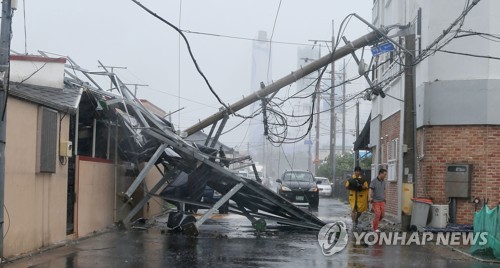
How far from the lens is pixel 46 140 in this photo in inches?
466

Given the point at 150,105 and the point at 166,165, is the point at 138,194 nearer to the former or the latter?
the point at 166,165

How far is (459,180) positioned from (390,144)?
5.74 meters

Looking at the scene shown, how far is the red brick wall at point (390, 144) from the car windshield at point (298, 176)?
5794 mm

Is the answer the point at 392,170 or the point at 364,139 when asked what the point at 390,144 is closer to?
the point at 392,170

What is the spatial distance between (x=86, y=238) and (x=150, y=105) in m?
13.3

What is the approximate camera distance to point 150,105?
A: 2684 centimetres

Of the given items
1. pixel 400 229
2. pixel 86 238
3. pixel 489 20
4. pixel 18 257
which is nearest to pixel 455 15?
pixel 489 20

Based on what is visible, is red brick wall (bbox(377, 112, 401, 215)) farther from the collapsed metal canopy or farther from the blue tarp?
the blue tarp

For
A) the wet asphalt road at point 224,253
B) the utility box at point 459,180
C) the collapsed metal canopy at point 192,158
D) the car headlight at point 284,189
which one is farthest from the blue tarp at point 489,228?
the car headlight at point 284,189

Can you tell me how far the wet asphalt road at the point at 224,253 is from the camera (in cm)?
1077

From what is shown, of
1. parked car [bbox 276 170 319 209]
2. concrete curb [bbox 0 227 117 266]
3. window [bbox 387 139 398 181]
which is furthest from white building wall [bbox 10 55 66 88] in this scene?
parked car [bbox 276 170 319 209]

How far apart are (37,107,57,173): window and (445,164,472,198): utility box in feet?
32.8

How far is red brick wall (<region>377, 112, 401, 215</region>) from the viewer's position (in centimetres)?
2088

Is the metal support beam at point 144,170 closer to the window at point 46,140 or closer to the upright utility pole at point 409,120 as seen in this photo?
the window at point 46,140
